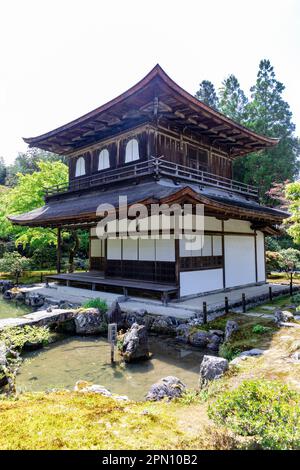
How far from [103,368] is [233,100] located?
36.8 meters

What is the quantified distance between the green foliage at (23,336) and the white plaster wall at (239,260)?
28.3 feet

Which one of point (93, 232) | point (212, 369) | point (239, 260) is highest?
point (93, 232)

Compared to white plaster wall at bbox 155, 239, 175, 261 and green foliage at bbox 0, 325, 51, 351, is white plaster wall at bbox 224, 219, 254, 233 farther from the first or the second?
green foliage at bbox 0, 325, 51, 351

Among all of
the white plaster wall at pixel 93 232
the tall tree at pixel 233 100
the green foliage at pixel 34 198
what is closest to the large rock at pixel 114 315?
the white plaster wall at pixel 93 232

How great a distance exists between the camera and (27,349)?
8.71 metres

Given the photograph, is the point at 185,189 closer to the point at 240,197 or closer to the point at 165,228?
the point at 165,228

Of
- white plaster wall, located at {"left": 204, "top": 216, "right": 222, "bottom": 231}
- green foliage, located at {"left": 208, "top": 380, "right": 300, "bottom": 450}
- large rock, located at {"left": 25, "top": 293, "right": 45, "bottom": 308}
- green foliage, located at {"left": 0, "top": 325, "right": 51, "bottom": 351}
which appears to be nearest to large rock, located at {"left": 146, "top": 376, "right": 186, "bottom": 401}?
green foliage, located at {"left": 208, "top": 380, "right": 300, "bottom": 450}

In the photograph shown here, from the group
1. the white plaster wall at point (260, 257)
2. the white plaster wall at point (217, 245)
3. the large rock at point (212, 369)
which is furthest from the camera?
the white plaster wall at point (260, 257)

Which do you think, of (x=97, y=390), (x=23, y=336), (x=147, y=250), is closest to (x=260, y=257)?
(x=147, y=250)

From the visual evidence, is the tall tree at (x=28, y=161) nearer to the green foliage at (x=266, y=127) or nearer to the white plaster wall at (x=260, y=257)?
the green foliage at (x=266, y=127)

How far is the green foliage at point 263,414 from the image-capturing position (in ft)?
9.37

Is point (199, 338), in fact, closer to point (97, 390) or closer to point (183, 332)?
point (183, 332)

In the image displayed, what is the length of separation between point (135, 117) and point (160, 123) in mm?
1246

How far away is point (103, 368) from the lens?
739 cm
